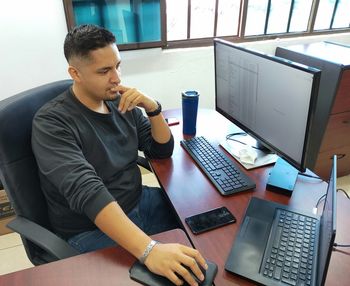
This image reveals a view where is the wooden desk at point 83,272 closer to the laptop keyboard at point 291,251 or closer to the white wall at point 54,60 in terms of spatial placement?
the laptop keyboard at point 291,251

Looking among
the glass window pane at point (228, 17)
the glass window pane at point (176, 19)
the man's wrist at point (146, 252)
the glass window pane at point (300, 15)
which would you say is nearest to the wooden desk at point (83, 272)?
the man's wrist at point (146, 252)

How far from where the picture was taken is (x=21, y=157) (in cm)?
101

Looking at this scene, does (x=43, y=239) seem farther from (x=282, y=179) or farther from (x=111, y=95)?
(x=282, y=179)

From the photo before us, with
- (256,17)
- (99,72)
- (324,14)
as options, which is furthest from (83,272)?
(324,14)

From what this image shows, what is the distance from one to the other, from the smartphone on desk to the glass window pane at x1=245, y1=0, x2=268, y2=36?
1.79 meters

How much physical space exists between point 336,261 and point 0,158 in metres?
1.05

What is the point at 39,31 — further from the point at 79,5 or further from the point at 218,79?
the point at 218,79

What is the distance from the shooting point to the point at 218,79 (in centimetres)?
141

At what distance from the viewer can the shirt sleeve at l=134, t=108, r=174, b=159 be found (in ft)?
4.14

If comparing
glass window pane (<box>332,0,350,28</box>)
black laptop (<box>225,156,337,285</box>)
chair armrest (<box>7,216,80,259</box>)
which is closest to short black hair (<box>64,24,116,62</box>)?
chair armrest (<box>7,216,80,259</box>)

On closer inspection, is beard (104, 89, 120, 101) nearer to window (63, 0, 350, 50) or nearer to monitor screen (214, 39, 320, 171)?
monitor screen (214, 39, 320, 171)

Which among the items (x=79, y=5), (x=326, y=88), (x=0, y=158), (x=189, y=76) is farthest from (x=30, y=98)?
(x=326, y=88)

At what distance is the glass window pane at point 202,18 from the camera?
2137mm

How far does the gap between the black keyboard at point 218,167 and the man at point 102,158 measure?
0.12m
